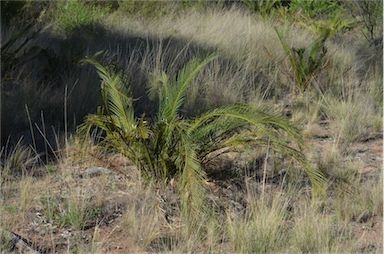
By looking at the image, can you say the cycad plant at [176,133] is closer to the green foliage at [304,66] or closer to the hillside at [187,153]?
the hillside at [187,153]

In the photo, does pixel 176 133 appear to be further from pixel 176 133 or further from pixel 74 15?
pixel 74 15

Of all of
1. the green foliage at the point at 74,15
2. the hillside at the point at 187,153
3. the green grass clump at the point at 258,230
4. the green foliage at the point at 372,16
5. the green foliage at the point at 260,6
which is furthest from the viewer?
the green foliage at the point at 260,6

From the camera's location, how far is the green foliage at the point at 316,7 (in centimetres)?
1517

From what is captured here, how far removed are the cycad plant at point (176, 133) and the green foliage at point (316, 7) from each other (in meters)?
10.1

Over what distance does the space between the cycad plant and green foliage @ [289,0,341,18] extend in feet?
33.0

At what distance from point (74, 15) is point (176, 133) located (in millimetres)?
6149

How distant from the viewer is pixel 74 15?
1084 centimetres

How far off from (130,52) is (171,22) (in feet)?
10.4

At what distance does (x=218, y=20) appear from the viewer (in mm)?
11984

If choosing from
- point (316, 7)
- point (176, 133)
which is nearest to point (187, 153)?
point (176, 133)

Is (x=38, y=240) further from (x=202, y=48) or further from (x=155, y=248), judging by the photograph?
(x=202, y=48)

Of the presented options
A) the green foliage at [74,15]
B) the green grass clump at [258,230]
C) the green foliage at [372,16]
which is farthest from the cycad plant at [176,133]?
the green foliage at [372,16]

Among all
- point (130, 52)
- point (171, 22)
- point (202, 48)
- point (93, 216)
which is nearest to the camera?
point (93, 216)

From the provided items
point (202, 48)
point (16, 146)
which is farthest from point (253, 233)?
point (202, 48)
